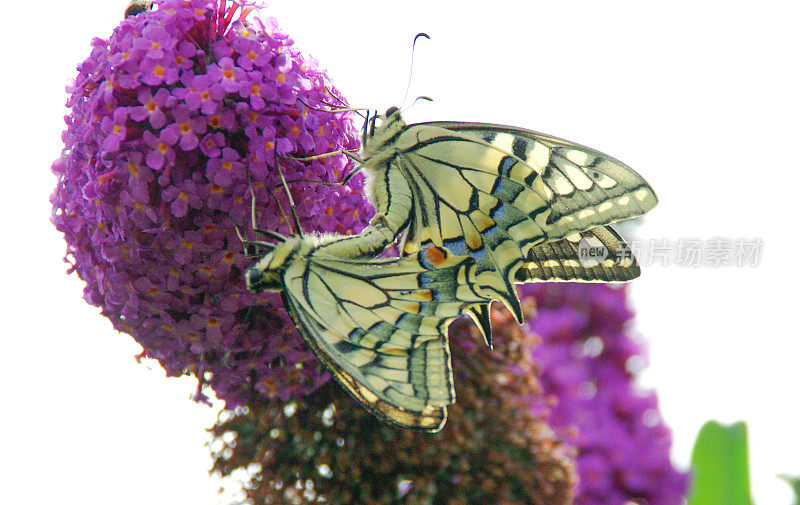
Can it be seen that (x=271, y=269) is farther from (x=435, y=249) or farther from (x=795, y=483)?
(x=795, y=483)

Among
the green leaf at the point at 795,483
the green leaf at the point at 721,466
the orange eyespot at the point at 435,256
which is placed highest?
the orange eyespot at the point at 435,256

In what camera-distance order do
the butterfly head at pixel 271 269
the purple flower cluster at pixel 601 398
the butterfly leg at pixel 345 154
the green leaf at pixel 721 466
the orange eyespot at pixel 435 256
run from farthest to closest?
the purple flower cluster at pixel 601 398
the green leaf at pixel 721 466
the orange eyespot at pixel 435 256
the butterfly leg at pixel 345 154
the butterfly head at pixel 271 269

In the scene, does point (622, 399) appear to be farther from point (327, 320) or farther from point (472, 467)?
point (327, 320)

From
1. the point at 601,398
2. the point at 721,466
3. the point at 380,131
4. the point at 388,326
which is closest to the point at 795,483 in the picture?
the point at 721,466

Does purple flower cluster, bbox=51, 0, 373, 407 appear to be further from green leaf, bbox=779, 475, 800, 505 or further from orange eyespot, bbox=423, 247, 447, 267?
green leaf, bbox=779, 475, 800, 505

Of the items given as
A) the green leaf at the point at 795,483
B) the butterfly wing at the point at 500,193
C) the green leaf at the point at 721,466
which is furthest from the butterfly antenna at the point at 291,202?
the green leaf at the point at 795,483

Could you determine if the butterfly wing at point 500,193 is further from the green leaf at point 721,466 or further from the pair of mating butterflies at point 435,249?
the green leaf at point 721,466
